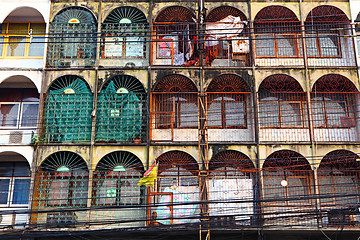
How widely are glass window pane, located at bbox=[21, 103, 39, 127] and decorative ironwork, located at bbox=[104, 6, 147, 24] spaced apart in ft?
16.7

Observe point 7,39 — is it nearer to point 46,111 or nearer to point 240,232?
point 46,111

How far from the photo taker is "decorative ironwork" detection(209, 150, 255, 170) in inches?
663

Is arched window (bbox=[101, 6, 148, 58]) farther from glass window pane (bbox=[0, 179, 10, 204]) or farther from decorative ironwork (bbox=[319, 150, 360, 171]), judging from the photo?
decorative ironwork (bbox=[319, 150, 360, 171])

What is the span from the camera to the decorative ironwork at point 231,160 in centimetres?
1683

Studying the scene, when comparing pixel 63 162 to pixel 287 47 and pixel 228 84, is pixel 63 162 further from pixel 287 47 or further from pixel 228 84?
pixel 287 47

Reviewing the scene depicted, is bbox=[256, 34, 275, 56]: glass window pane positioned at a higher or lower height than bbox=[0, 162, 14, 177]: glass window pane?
higher

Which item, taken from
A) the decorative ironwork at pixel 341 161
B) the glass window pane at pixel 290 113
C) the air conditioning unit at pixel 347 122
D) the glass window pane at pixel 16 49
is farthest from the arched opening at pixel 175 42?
Result: the decorative ironwork at pixel 341 161

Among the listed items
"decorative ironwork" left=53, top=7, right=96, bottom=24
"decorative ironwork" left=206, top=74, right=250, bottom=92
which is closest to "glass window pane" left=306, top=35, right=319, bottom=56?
"decorative ironwork" left=206, top=74, right=250, bottom=92

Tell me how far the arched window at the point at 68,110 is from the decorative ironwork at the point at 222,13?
6396mm

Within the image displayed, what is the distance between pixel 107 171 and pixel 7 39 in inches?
329

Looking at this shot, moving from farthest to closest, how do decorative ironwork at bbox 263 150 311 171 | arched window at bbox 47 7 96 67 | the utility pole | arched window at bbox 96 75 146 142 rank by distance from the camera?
arched window at bbox 47 7 96 67 < arched window at bbox 96 75 146 142 < decorative ironwork at bbox 263 150 311 171 < the utility pole

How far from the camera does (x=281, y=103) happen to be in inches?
712

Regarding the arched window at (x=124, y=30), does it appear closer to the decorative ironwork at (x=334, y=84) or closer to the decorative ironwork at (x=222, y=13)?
the decorative ironwork at (x=222, y=13)

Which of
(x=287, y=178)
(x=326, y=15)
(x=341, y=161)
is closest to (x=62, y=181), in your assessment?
(x=287, y=178)
